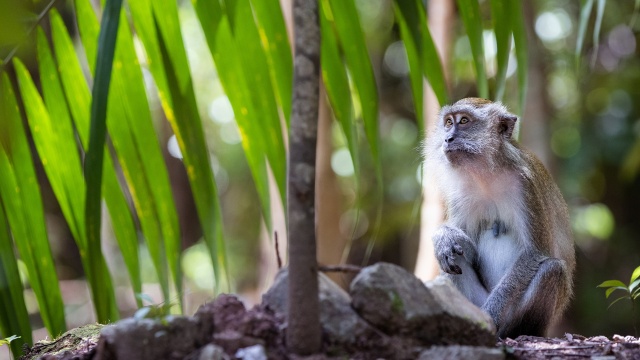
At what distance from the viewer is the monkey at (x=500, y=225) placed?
4.57 meters

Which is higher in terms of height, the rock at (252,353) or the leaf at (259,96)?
the leaf at (259,96)

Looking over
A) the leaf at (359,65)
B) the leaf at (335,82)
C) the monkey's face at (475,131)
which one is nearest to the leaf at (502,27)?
the leaf at (359,65)

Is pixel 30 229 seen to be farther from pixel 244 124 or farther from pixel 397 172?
pixel 397 172

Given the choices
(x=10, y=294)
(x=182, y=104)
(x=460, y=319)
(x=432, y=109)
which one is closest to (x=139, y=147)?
(x=182, y=104)

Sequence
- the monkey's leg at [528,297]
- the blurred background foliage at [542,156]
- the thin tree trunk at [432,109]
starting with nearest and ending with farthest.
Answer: the monkey's leg at [528,297]
the thin tree trunk at [432,109]
the blurred background foliage at [542,156]

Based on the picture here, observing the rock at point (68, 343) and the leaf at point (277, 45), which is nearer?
the leaf at point (277, 45)

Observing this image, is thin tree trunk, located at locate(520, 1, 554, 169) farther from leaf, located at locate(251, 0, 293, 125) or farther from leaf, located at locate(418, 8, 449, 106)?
leaf, located at locate(251, 0, 293, 125)

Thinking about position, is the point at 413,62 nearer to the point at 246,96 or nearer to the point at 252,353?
the point at 246,96

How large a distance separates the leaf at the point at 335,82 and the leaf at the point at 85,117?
91 cm

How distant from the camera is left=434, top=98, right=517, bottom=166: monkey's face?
4922 mm

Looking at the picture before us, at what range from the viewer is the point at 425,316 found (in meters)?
2.59

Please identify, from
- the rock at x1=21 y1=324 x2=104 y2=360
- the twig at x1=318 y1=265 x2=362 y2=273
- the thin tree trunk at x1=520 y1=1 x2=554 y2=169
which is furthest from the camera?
the thin tree trunk at x1=520 y1=1 x2=554 y2=169

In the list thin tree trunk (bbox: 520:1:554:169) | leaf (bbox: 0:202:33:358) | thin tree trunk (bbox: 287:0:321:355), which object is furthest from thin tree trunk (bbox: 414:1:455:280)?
thin tree trunk (bbox: 287:0:321:355)

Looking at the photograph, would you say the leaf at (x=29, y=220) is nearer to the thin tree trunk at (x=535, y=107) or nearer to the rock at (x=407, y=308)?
the rock at (x=407, y=308)
